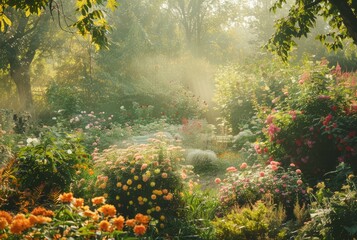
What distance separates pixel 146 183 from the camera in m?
4.54

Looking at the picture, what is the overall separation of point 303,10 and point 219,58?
22803 mm

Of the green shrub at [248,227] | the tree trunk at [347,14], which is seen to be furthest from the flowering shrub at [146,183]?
the tree trunk at [347,14]

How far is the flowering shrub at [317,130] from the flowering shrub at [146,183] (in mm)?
2254

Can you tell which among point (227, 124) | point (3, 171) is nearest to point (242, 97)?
point (227, 124)

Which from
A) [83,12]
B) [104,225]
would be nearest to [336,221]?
[104,225]

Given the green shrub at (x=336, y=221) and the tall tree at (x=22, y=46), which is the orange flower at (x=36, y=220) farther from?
the tall tree at (x=22, y=46)

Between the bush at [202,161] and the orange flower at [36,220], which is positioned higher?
the orange flower at [36,220]

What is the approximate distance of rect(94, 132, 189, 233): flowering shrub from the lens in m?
4.43

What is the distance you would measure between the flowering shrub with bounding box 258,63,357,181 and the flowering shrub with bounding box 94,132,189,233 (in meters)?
2.25

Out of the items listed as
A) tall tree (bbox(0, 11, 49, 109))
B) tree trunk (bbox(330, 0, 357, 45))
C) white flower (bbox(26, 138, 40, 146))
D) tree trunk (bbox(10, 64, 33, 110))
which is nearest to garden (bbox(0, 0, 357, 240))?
white flower (bbox(26, 138, 40, 146))

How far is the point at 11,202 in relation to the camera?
179 inches

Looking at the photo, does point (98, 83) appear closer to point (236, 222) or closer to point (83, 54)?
point (83, 54)

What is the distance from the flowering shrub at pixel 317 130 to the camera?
5.61 m

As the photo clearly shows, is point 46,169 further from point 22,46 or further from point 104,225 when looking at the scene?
point 22,46
